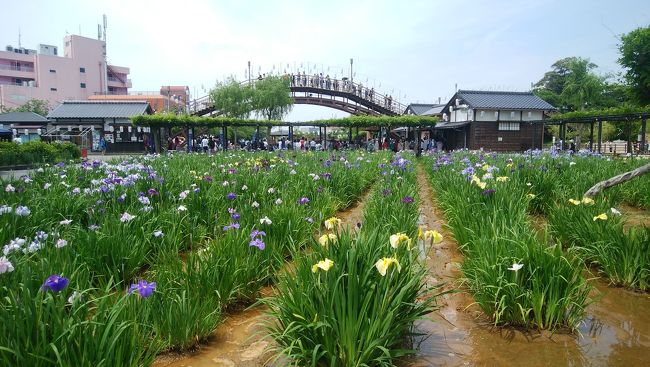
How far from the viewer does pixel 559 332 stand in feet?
9.68

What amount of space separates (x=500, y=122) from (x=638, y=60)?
11874 mm

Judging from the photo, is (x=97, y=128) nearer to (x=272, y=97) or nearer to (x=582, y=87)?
(x=272, y=97)

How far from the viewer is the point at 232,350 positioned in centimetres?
284

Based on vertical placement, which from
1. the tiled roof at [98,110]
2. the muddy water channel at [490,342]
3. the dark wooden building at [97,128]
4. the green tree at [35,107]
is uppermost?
the green tree at [35,107]

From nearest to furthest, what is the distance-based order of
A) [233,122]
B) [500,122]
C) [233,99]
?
[233,122] → [500,122] → [233,99]

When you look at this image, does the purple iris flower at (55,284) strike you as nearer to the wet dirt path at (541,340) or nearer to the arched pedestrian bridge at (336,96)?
the wet dirt path at (541,340)

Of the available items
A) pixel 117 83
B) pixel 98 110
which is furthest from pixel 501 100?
pixel 117 83

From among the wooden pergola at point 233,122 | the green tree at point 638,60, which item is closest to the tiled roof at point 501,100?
the wooden pergola at point 233,122

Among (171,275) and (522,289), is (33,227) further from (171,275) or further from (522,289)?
(522,289)

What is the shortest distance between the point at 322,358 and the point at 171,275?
4.37 ft

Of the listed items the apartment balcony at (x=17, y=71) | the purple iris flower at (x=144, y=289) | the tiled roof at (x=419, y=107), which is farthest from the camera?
the apartment balcony at (x=17, y=71)

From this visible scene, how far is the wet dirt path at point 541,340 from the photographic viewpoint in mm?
2656

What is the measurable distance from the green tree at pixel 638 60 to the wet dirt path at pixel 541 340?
22.8 metres

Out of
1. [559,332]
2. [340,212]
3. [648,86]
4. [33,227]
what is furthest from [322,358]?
[648,86]
